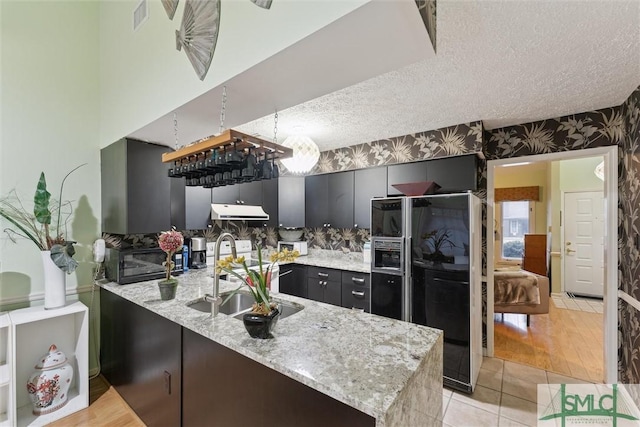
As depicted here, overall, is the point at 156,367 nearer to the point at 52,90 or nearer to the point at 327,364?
the point at 327,364

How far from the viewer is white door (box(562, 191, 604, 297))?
196 inches

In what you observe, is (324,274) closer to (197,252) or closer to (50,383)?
(197,252)

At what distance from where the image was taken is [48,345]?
7.34 feet

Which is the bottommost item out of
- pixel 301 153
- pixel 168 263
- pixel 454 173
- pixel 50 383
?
pixel 50 383

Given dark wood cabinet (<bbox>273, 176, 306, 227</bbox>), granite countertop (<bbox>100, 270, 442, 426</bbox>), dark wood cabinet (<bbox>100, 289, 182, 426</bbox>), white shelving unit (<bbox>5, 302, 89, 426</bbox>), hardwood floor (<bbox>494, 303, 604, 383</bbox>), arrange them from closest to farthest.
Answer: granite countertop (<bbox>100, 270, 442, 426</bbox>), dark wood cabinet (<bbox>100, 289, 182, 426</bbox>), white shelving unit (<bbox>5, 302, 89, 426</bbox>), hardwood floor (<bbox>494, 303, 604, 383</bbox>), dark wood cabinet (<bbox>273, 176, 306, 227</bbox>)

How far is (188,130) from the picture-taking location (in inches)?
81.4

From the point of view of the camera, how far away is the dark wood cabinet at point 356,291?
3.11 metres

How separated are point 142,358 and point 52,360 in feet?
2.52

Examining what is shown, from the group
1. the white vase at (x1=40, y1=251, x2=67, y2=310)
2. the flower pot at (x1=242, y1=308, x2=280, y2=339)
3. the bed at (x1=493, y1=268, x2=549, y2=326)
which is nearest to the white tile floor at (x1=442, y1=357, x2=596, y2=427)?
the bed at (x1=493, y1=268, x2=549, y2=326)

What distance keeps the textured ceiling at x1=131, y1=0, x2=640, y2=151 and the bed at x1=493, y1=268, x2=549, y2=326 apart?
2.09 meters

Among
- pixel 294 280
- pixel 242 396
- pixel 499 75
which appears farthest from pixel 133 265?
pixel 499 75

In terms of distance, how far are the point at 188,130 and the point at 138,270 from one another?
134 cm

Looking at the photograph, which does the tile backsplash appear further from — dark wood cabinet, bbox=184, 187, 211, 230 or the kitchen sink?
the kitchen sink

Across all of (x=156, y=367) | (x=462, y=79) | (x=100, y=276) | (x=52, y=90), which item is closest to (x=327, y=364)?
(x=156, y=367)
